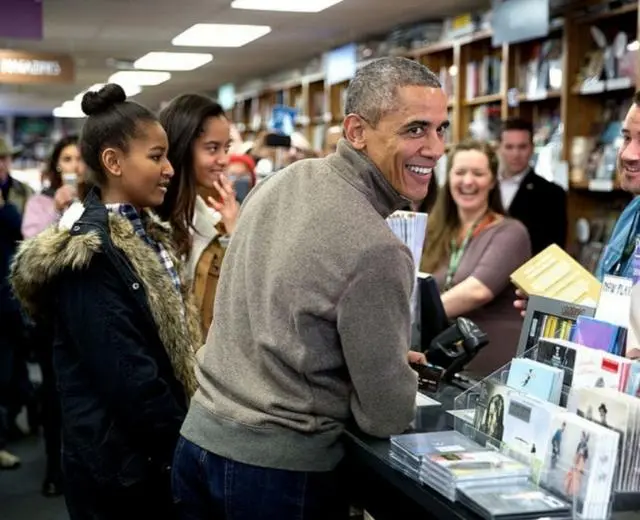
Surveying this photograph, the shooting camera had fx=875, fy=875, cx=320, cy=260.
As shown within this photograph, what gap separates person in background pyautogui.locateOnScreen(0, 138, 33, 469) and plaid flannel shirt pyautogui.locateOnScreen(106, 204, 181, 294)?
213 cm

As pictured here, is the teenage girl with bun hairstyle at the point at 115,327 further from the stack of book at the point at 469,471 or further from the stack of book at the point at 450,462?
the stack of book at the point at 469,471

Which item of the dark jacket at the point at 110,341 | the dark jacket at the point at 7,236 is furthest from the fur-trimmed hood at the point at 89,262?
the dark jacket at the point at 7,236

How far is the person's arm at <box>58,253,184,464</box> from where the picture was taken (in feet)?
6.57

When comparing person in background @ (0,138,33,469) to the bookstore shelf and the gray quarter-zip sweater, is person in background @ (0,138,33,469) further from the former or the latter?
the bookstore shelf

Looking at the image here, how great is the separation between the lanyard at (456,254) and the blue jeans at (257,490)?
1423 millimetres

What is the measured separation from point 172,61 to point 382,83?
8.55 meters

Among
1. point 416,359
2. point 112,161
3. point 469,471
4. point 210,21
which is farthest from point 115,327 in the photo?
point 210,21

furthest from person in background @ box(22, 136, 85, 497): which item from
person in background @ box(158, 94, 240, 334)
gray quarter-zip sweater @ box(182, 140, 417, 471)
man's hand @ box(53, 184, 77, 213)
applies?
gray quarter-zip sweater @ box(182, 140, 417, 471)

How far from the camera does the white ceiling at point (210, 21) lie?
636 cm

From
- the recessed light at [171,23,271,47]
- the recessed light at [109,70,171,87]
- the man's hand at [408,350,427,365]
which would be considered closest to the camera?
the man's hand at [408,350,427,365]

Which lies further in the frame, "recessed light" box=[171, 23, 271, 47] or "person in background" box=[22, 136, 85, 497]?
"recessed light" box=[171, 23, 271, 47]

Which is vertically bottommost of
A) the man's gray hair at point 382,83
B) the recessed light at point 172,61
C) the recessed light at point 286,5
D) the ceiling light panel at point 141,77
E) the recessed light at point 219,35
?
the man's gray hair at point 382,83

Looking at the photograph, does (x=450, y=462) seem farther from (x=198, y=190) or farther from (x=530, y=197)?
(x=530, y=197)

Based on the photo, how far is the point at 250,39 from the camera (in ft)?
26.6
